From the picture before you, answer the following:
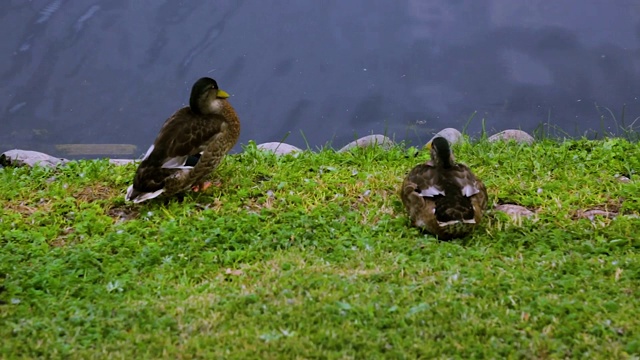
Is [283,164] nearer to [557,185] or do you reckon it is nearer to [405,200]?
[405,200]

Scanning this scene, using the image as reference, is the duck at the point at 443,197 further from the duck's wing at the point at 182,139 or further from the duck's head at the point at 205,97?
the duck's head at the point at 205,97

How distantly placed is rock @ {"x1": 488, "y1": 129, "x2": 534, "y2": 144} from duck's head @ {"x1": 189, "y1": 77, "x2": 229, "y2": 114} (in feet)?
10.6

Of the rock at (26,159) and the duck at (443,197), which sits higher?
the duck at (443,197)

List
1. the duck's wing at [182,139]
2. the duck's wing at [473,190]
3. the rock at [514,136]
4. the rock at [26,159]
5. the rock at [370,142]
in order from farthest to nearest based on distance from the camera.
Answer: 1. the rock at [514,136]
2. the rock at [370,142]
3. the rock at [26,159]
4. the duck's wing at [182,139]
5. the duck's wing at [473,190]

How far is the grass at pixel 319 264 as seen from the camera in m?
4.25

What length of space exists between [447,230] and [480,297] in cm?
102

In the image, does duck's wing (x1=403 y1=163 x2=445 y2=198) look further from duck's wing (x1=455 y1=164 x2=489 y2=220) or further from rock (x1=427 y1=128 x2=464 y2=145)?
rock (x1=427 y1=128 x2=464 y2=145)

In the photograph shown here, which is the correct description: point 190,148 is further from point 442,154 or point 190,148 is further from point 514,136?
point 514,136

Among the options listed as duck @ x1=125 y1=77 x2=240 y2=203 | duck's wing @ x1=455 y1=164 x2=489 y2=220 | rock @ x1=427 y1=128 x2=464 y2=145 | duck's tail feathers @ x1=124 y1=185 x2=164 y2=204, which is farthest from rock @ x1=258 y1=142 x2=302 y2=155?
duck's wing @ x1=455 y1=164 x2=489 y2=220

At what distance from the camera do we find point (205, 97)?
6969 millimetres

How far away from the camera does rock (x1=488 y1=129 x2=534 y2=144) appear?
860 cm

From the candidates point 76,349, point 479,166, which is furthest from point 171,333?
point 479,166

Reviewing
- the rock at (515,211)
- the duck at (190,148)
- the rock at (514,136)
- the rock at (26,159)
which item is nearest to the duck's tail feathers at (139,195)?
the duck at (190,148)

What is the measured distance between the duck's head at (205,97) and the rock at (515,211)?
2.67 meters
